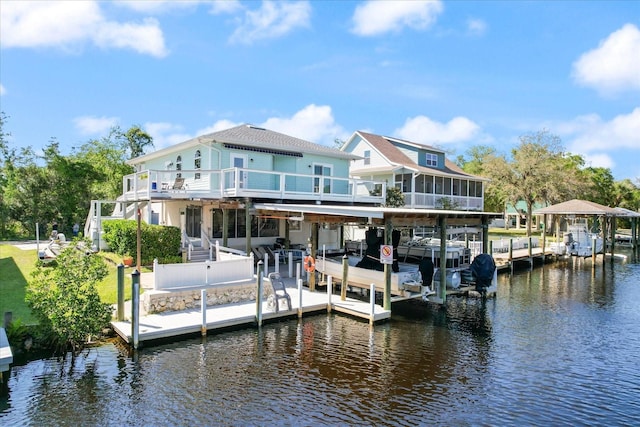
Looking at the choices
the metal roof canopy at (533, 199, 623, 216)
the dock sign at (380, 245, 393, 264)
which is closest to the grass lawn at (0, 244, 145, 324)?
Result: the dock sign at (380, 245, 393, 264)

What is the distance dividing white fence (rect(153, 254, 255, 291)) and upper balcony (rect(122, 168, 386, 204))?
12.5ft

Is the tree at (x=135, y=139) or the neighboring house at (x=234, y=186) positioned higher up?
the tree at (x=135, y=139)

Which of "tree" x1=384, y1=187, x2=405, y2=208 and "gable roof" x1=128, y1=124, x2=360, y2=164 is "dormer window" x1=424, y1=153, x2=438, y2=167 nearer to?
"tree" x1=384, y1=187, x2=405, y2=208

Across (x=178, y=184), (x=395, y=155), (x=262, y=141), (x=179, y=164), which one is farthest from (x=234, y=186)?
(x=395, y=155)

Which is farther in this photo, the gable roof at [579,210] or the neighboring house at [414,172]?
the neighboring house at [414,172]

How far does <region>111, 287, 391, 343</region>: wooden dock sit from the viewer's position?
10617mm

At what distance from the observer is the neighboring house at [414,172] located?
30.6 meters

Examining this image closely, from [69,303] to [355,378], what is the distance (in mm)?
6814

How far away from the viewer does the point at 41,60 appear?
26422 millimetres

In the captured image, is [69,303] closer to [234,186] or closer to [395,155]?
[234,186]

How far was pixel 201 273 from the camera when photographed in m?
13.0

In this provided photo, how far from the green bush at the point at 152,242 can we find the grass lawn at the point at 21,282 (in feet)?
2.71

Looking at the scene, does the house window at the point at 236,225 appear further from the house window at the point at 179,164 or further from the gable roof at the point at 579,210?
the gable roof at the point at 579,210

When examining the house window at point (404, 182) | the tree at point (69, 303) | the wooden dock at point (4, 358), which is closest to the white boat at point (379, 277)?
the tree at point (69, 303)
